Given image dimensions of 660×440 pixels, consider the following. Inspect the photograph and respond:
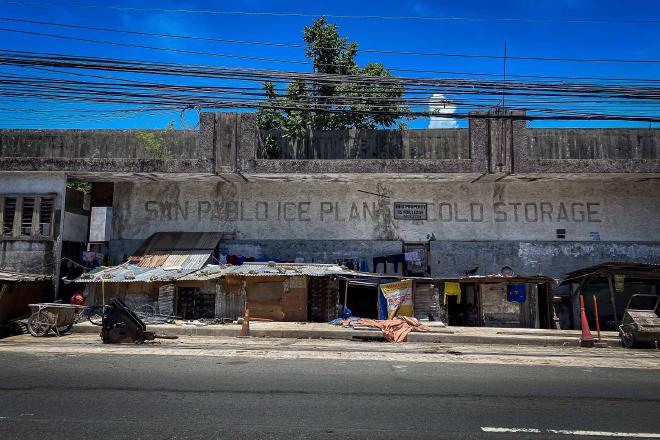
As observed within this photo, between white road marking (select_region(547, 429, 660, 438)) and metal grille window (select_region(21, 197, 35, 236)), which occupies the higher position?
metal grille window (select_region(21, 197, 35, 236))

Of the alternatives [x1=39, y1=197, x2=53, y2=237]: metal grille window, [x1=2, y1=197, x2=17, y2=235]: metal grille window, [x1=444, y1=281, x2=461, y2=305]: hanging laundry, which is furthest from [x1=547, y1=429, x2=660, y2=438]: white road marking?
[x1=2, y1=197, x2=17, y2=235]: metal grille window

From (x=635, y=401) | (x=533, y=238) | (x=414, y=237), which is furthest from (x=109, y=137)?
(x=635, y=401)

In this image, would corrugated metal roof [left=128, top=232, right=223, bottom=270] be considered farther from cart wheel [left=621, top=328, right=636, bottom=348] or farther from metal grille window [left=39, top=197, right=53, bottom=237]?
cart wheel [left=621, top=328, right=636, bottom=348]

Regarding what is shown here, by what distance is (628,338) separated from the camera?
13531 mm

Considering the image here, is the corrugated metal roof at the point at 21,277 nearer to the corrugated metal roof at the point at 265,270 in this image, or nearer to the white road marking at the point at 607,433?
the corrugated metal roof at the point at 265,270

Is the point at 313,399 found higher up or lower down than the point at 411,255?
lower down

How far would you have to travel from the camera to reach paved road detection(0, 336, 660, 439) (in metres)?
5.61

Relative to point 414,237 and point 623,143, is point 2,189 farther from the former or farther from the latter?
point 623,143

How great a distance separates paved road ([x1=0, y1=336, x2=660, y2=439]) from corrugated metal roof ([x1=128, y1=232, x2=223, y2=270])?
Result: 29.1 feet

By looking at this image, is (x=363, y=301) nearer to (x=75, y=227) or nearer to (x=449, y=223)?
(x=449, y=223)

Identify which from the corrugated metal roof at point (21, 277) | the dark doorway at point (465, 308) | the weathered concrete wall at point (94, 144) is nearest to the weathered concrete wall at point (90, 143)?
the weathered concrete wall at point (94, 144)

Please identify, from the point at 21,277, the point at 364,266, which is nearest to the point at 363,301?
the point at 364,266

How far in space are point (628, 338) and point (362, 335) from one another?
7151 millimetres

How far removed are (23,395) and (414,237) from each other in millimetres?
15240
